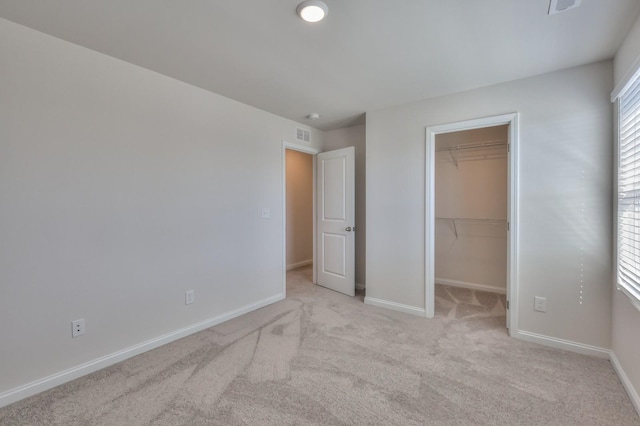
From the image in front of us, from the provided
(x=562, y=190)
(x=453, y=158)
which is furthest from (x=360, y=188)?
(x=562, y=190)

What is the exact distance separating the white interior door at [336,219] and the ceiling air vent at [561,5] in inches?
92.1

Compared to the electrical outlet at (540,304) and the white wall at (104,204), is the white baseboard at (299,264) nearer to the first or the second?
the white wall at (104,204)

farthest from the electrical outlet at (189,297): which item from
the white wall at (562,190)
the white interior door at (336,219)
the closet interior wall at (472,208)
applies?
the closet interior wall at (472,208)

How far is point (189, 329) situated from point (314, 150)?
2.76 metres

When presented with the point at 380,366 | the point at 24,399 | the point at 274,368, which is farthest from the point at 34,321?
the point at 380,366

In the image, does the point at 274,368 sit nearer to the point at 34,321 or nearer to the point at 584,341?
the point at 34,321

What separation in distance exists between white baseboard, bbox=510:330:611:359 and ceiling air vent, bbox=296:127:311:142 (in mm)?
3227

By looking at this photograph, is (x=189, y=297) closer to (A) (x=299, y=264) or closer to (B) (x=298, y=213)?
(A) (x=299, y=264)

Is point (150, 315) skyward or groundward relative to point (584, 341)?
skyward

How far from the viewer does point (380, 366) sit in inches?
84.4

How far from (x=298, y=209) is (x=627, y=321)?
4538mm

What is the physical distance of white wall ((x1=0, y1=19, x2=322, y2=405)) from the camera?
1818mm

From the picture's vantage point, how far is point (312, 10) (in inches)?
64.2

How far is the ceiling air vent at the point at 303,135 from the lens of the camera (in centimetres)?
→ 391
